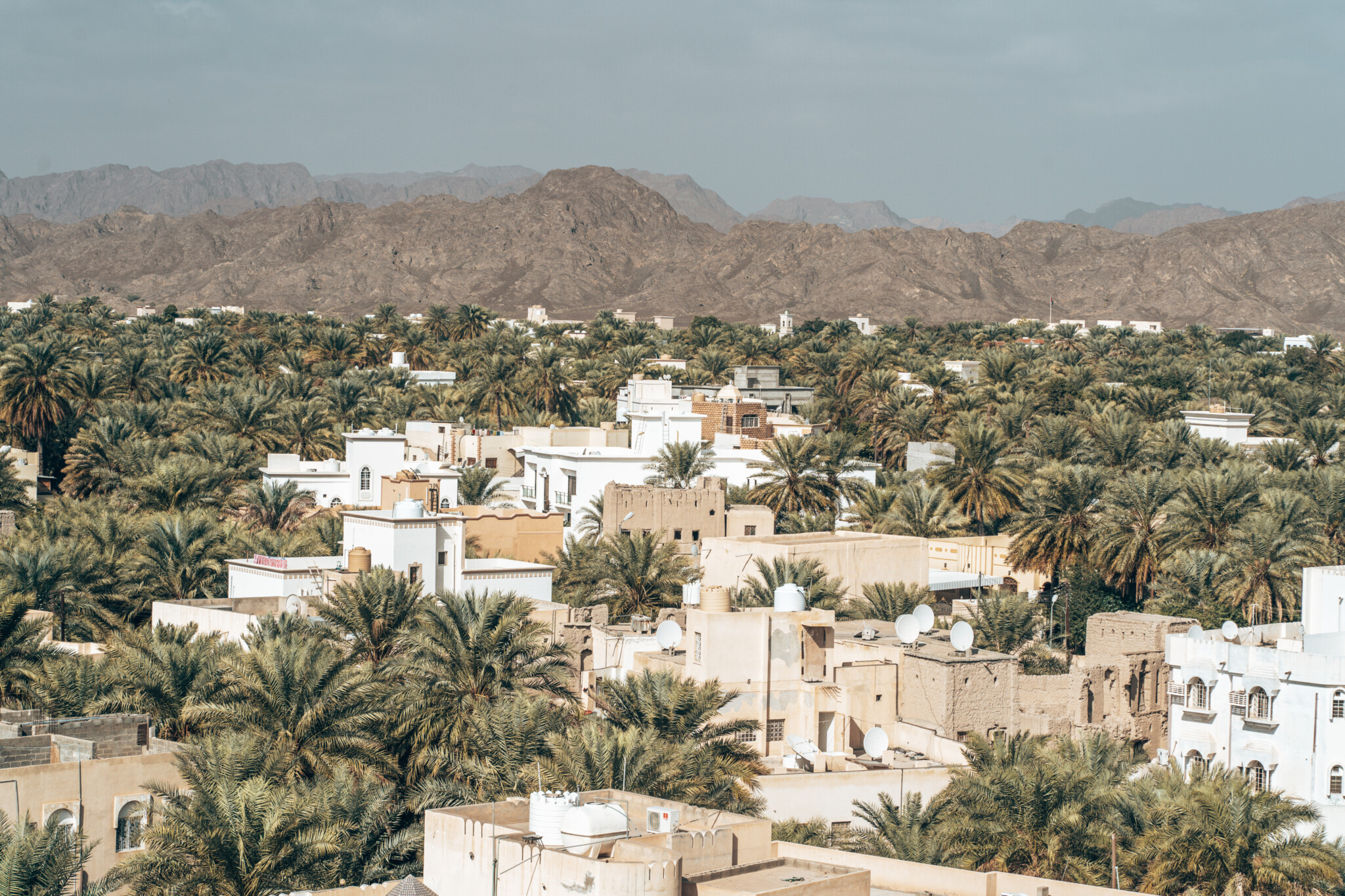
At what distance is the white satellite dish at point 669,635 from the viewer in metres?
26.1

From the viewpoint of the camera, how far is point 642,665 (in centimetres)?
2588

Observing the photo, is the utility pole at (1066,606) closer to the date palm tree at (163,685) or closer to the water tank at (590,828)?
the date palm tree at (163,685)

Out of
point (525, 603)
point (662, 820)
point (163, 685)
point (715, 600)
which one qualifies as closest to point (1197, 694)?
point (715, 600)

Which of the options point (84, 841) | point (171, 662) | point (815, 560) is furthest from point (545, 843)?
point (815, 560)

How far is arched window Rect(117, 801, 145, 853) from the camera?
1856 centimetres

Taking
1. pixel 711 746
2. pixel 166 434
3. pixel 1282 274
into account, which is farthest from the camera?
pixel 1282 274

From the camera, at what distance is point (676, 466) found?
1720 inches

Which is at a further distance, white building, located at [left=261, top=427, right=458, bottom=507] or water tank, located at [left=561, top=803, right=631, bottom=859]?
white building, located at [left=261, top=427, right=458, bottom=507]

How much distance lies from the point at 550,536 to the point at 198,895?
2287 centimetres

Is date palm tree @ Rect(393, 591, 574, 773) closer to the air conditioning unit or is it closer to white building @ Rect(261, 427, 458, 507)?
the air conditioning unit

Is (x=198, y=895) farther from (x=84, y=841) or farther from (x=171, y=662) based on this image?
(x=171, y=662)

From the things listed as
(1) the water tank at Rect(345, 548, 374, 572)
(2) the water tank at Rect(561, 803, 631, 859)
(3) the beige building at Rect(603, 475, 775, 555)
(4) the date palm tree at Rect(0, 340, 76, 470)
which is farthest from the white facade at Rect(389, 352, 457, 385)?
(2) the water tank at Rect(561, 803, 631, 859)

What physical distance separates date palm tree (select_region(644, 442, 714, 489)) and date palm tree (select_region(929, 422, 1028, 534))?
583 cm

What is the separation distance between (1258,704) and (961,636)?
178 inches
